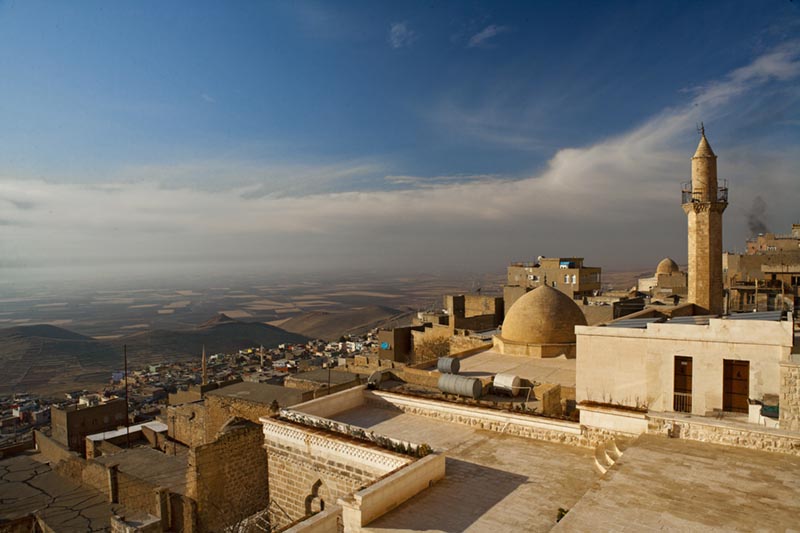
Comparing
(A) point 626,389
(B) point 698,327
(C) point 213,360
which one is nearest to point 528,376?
(A) point 626,389

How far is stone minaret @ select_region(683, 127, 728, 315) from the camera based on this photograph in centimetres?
2206

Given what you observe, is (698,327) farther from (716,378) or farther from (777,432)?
(777,432)

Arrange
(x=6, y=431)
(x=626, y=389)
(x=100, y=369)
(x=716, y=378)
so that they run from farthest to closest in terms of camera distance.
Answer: (x=100, y=369)
(x=6, y=431)
(x=626, y=389)
(x=716, y=378)

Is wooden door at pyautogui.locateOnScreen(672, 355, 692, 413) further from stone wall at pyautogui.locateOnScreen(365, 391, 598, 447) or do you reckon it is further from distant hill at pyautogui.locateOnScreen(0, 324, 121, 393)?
distant hill at pyautogui.locateOnScreen(0, 324, 121, 393)

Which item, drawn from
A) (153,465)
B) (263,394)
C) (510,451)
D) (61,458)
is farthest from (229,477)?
(61,458)

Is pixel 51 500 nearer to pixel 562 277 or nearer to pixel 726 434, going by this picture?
pixel 726 434

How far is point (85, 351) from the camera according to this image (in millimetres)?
65000

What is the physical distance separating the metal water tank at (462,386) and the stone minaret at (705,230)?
14177 mm

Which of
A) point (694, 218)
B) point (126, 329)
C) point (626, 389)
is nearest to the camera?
point (626, 389)

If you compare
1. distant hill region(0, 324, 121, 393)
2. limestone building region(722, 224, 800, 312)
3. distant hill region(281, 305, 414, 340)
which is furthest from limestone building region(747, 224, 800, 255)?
distant hill region(0, 324, 121, 393)

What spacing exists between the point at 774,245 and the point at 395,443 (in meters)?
49.8

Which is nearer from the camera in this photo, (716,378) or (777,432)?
(777,432)

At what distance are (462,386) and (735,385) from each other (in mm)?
6024

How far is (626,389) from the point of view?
33.0 feet
